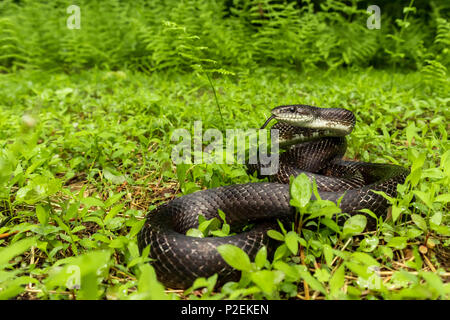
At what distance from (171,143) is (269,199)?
81.7 inches

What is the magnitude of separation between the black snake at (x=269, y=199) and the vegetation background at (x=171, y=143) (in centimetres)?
16

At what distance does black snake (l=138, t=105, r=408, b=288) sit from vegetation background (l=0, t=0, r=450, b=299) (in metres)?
0.16

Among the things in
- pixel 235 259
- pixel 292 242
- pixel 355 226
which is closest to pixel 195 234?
pixel 235 259

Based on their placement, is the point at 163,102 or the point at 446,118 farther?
the point at 163,102

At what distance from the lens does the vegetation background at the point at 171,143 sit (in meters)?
2.04

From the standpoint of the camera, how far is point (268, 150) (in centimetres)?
399

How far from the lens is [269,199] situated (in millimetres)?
2814

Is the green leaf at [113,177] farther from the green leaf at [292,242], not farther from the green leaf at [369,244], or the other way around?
the green leaf at [369,244]

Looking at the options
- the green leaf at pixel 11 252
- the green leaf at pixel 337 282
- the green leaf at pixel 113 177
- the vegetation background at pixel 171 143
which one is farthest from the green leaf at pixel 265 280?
the green leaf at pixel 113 177

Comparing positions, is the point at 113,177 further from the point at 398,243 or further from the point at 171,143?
the point at 398,243

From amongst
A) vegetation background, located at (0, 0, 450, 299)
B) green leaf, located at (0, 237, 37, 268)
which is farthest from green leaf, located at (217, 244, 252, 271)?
green leaf, located at (0, 237, 37, 268)
